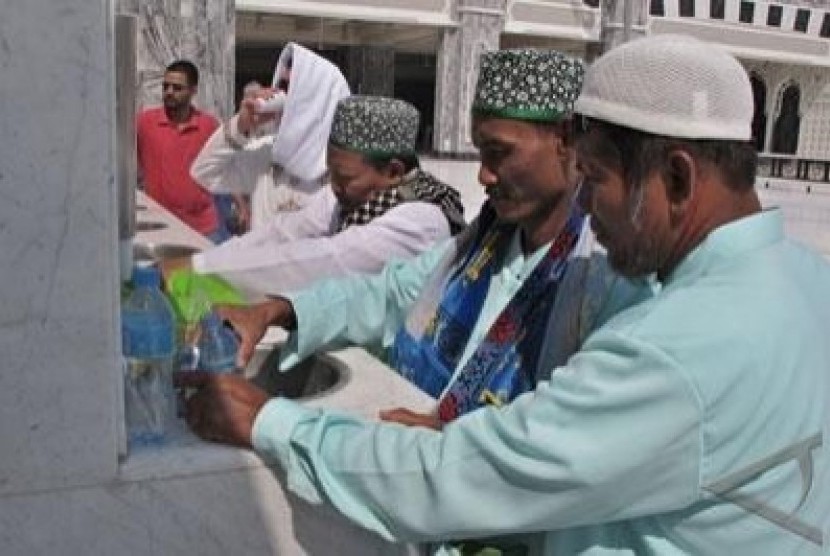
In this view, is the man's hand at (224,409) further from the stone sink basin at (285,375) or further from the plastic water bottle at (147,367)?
the stone sink basin at (285,375)

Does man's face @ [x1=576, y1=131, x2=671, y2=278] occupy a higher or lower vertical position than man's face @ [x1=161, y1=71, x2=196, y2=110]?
higher

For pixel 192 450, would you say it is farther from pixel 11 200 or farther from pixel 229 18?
pixel 229 18

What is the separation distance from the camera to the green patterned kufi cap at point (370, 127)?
1996mm

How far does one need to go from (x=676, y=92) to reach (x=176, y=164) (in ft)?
11.7

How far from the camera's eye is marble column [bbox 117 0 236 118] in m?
8.22

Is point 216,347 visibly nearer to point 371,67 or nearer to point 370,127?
point 370,127

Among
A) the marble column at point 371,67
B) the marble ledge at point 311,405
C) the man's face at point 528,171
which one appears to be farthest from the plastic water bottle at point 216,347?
the marble column at point 371,67

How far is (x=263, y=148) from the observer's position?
295 cm

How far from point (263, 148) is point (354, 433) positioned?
6.97 ft

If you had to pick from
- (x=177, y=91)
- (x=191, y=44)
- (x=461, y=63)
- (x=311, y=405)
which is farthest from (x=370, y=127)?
(x=461, y=63)

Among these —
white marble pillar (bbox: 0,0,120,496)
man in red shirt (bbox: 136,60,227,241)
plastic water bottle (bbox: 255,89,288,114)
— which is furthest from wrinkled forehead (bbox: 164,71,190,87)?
white marble pillar (bbox: 0,0,120,496)

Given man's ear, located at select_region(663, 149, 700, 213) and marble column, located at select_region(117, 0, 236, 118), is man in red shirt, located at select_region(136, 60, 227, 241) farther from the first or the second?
marble column, located at select_region(117, 0, 236, 118)

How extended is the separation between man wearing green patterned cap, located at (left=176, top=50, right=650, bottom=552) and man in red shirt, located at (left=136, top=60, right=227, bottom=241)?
2.46m

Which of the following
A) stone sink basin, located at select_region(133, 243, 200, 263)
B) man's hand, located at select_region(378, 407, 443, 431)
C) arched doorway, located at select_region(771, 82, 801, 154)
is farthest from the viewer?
arched doorway, located at select_region(771, 82, 801, 154)
